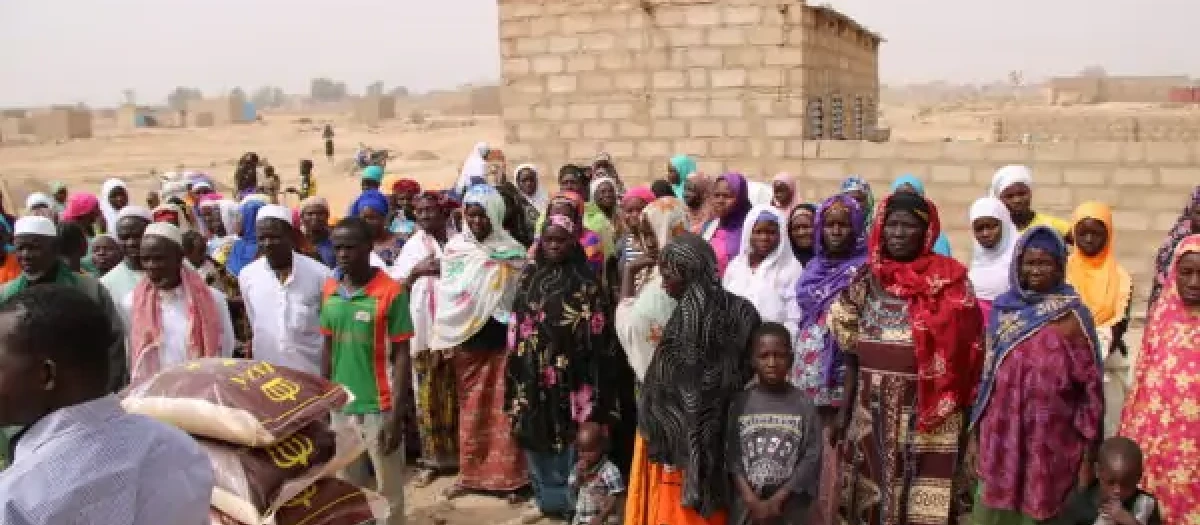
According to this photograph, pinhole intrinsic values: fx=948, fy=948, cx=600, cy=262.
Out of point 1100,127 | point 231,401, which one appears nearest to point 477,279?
point 231,401

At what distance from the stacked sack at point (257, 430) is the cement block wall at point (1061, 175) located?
8.04 meters

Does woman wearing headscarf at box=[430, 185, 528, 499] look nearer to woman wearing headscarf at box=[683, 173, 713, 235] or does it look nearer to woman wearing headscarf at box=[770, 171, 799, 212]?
woman wearing headscarf at box=[683, 173, 713, 235]

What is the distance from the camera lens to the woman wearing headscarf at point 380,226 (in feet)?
20.5

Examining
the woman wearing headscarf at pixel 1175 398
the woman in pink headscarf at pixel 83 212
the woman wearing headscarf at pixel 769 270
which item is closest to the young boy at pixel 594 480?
the woman wearing headscarf at pixel 769 270

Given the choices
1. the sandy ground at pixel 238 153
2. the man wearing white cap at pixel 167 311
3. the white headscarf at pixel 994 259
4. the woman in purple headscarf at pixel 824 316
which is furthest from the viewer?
the sandy ground at pixel 238 153

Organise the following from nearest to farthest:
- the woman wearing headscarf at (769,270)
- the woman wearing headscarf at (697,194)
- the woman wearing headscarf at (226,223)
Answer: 1. the woman wearing headscarf at (769,270)
2. the woman wearing headscarf at (226,223)
3. the woman wearing headscarf at (697,194)

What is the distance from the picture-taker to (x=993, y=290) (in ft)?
15.7

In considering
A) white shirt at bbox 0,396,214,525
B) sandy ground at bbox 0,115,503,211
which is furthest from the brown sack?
sandy ground at bbox 0,115,503,211

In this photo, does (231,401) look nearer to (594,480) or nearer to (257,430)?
(257,430)

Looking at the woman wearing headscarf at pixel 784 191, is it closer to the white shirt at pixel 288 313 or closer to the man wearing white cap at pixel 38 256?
the white shirt at pixel 288 313

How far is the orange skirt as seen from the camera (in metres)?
3.98

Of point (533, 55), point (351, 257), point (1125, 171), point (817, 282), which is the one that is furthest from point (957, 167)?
A: point (351, 257)

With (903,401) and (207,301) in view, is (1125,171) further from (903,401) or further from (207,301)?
(207,301)

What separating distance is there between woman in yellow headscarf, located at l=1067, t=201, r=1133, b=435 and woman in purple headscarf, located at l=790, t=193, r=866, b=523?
1685 mm
